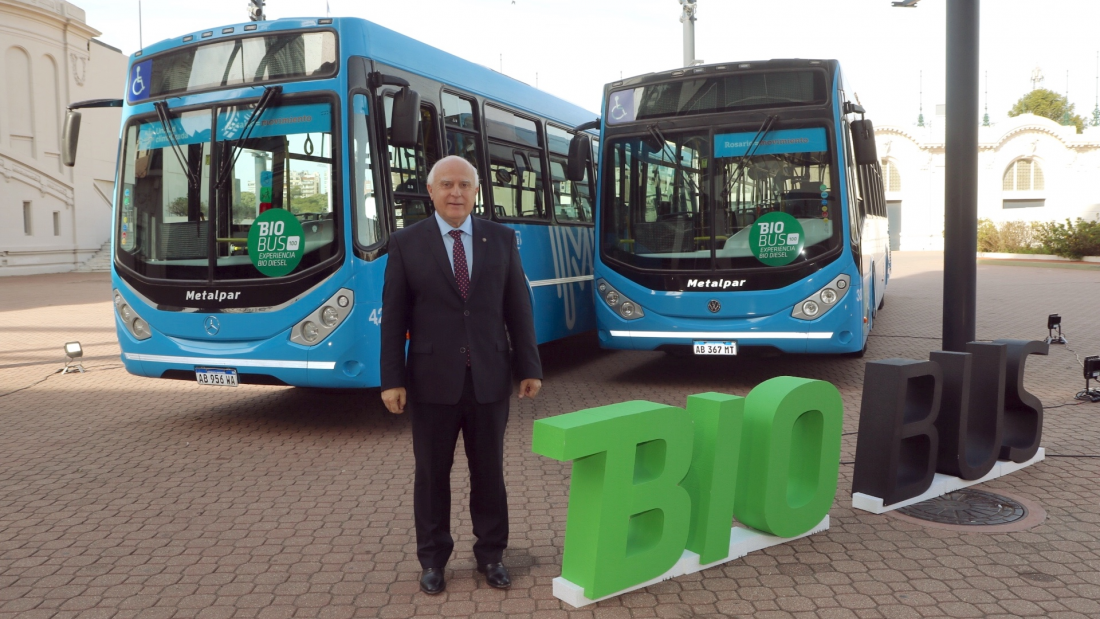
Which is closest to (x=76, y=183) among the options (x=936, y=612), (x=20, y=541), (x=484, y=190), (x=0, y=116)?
(x=0, y=116)

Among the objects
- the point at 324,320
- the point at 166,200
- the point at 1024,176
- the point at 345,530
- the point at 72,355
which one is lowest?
the point at 345,530

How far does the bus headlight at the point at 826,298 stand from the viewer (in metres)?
8.52

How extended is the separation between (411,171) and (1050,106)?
280 feet

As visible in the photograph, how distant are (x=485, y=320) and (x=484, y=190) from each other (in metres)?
5.01

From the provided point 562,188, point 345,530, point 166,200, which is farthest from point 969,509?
point 562,188

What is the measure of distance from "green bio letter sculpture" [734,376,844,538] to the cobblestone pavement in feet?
0.55

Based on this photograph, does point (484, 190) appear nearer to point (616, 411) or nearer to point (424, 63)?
point (424, 63)

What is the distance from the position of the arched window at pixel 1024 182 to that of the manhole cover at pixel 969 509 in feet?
182

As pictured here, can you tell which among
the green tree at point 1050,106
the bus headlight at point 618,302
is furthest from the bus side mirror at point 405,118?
the green tree at point 1050,106

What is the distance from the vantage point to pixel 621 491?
393 centimetres

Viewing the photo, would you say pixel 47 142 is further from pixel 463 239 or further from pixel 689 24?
pixel 463 239

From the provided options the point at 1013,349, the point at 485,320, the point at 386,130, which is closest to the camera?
the point at 485,320

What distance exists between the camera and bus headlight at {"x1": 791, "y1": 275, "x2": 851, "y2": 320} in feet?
28.0

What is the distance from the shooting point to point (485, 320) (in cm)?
401
